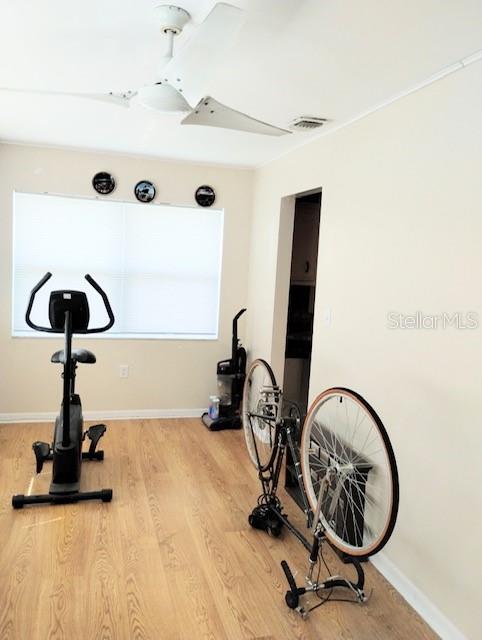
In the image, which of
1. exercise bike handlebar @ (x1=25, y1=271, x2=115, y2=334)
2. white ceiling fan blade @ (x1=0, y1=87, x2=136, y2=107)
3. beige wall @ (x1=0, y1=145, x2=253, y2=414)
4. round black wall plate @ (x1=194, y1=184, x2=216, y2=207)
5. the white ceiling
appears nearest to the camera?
the white ceiling

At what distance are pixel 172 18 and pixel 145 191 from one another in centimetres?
286

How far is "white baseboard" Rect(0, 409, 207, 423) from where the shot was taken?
4.51 metres

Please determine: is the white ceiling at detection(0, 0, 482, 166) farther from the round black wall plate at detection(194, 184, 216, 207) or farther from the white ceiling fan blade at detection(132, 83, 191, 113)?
the round black wall plate at detection(194, 184, 216, 207)

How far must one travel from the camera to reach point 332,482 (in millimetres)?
2756

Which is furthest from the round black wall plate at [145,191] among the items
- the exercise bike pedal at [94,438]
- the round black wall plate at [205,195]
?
the exercise bike pedal at [94,438]

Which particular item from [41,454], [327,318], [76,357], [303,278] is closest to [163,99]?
[327,318]

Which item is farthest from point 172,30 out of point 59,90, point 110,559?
point 110,559

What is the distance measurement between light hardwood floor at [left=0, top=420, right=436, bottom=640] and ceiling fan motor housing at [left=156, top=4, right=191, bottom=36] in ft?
7.76

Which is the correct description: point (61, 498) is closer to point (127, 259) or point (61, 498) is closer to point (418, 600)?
point (418, 600)

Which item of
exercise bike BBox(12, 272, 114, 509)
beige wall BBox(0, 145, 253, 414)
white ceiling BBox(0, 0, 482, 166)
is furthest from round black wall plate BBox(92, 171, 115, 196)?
exercise bike BBox(12, 272, 114, 509)

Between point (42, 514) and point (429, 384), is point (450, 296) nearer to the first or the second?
point (429, 384)

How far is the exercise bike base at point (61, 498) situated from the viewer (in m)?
3.03

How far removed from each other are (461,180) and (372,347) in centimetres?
100

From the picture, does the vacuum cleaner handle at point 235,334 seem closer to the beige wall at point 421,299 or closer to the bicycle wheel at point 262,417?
the bicycle wheel at point 262,417
